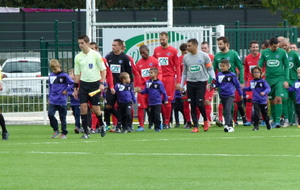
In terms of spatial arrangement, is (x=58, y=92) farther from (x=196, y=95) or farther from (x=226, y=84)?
A: (x=226, y=84)

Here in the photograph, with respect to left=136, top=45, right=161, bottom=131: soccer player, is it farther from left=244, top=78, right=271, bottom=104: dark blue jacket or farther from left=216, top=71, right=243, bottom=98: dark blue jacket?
left=244, top=78, right=271, bottom=104: dark blue jacket

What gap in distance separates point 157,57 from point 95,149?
20.8 feet

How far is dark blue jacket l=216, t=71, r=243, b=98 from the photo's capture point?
1772cm

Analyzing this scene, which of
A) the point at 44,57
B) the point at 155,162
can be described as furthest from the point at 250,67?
the point at 155,162

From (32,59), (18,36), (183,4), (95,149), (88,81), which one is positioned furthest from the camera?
(183,4)

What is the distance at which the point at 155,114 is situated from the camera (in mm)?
18719

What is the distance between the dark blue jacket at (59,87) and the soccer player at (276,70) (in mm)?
4813

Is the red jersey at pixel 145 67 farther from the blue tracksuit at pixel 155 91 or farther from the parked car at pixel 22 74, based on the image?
the parked car at pixel 22 74

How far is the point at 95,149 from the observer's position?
1350 cm

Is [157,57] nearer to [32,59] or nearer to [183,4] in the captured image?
[32,59]

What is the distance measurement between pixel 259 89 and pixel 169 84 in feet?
7.26

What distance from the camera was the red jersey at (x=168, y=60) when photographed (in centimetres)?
1938

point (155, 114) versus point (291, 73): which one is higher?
point (291, 73)

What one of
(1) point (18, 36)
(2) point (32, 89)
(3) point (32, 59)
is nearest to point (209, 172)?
(2) point (32, 89)
